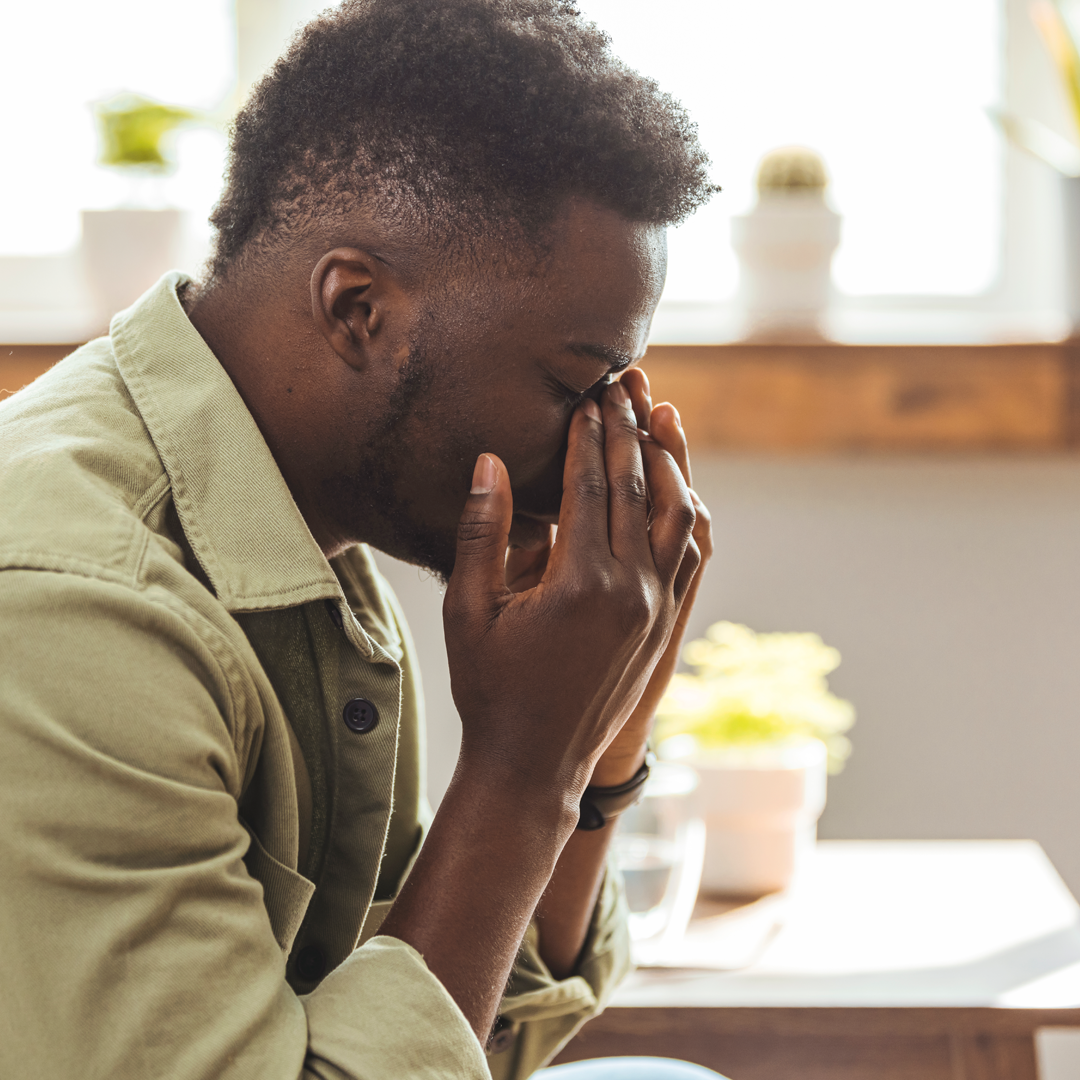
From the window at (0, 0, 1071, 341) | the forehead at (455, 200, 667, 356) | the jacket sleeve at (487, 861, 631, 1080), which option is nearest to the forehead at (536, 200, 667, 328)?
the forehead at (455, 200, 667, 356)

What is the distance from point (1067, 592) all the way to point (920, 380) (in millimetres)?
367

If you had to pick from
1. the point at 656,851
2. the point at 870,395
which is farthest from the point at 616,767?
the point at 870,395

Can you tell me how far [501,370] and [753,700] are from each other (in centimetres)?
64

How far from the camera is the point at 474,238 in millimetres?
749

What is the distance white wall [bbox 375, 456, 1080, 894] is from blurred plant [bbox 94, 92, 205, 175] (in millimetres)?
641

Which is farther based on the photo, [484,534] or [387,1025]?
[484,534]

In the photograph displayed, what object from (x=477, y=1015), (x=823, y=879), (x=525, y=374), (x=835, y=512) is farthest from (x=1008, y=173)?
(x=477, y=1015)

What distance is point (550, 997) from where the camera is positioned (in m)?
0.94

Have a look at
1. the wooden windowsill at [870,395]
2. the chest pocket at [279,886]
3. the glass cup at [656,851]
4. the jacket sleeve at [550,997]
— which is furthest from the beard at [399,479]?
the wooden windowsill at [870,395]

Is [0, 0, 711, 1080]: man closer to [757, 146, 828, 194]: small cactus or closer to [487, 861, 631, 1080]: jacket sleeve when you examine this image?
[487, 861, 631, 1080]: jacket sleeve

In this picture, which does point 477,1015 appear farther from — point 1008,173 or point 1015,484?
point 1008,173

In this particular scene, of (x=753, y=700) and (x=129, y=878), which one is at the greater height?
(x=129, y=878)

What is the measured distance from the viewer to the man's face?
0.76 m

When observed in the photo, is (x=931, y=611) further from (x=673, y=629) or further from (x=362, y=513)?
(x=362, y=513)
